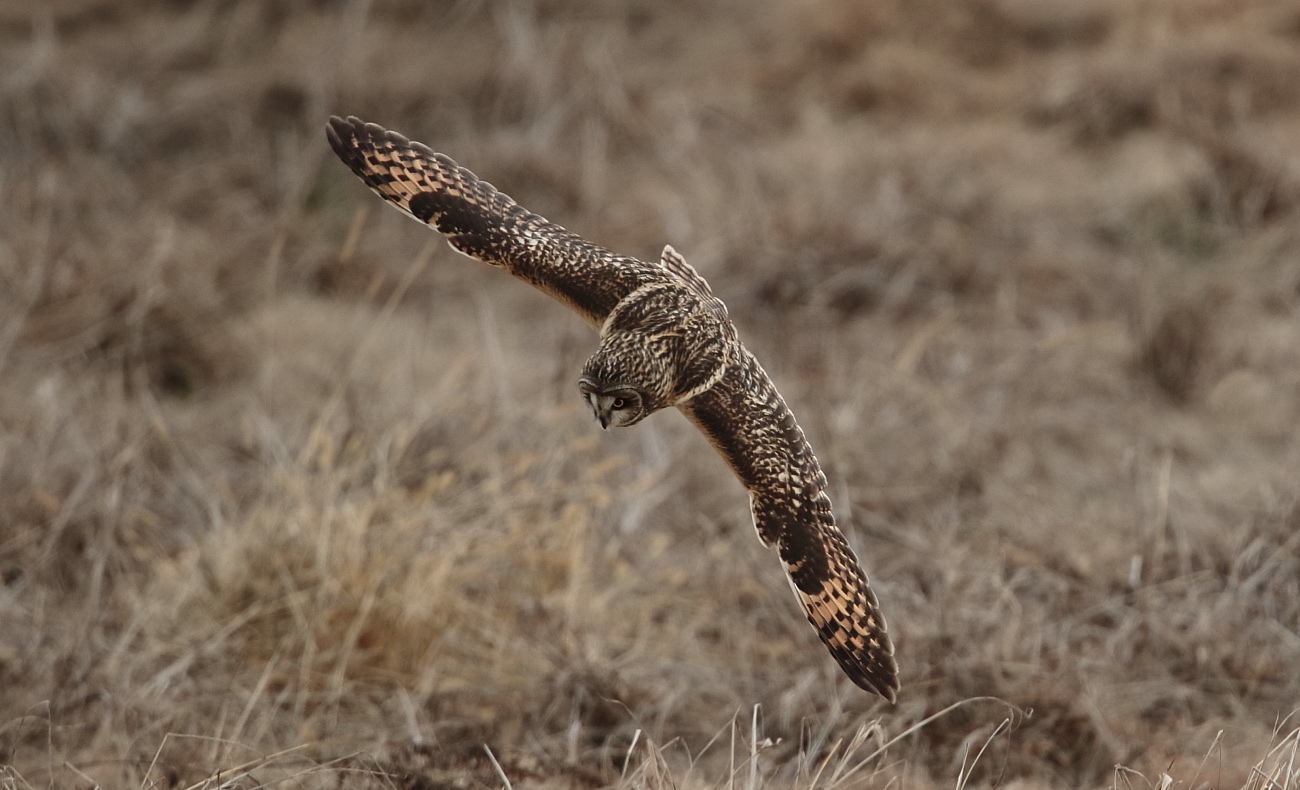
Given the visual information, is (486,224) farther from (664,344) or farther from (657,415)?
(657,415)

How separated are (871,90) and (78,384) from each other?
5.27m

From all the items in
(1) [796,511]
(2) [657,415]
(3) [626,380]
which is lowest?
(2) [657,415]

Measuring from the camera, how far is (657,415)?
557cm

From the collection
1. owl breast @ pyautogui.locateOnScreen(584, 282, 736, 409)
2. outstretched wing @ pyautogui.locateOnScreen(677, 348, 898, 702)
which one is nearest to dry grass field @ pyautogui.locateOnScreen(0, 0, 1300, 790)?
outstretched wing @ pyautogui.locateOnScreen(677, 348, 898, 702)

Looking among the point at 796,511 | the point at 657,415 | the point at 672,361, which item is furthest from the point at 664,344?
the point at 657,415

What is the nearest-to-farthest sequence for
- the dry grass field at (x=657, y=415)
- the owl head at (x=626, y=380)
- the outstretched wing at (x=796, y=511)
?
the owl head at (x=626, y=380) → the outstretched wing at (x=796, y=511) → the dry grass field at (x=657, y=415)

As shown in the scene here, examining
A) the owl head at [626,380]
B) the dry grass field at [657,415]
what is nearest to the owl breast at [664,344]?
the owl head at [626,380]

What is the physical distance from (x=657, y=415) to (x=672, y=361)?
3.93 m

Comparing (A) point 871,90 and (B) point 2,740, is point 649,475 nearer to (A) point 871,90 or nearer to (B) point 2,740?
(B) point 2,740

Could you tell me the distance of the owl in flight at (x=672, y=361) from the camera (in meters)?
1.64

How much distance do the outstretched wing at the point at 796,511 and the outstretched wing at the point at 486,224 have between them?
0.63 feet

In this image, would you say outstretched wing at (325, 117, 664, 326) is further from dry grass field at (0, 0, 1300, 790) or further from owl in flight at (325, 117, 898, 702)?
dry grass field at (0, 0, 1300, 790)

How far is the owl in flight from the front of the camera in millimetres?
1637

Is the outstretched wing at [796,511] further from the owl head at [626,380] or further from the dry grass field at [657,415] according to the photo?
the dry grass field at [657,415]
